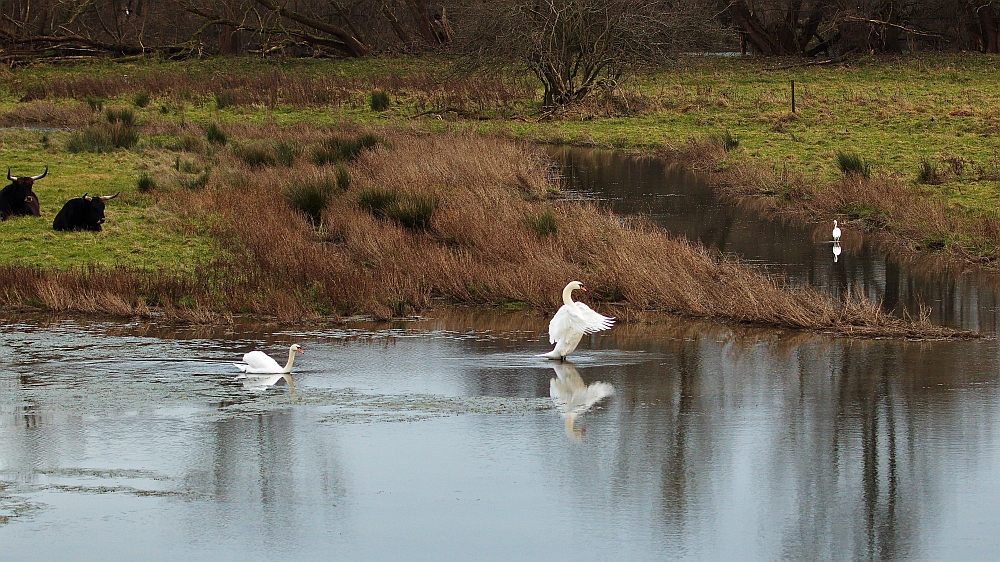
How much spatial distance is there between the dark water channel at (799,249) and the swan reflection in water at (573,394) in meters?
4.19

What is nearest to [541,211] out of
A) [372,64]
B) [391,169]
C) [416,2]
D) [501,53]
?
[391,169]

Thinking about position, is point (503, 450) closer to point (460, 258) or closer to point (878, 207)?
point (460, 258)

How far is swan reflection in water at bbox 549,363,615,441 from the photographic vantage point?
9.12 metres

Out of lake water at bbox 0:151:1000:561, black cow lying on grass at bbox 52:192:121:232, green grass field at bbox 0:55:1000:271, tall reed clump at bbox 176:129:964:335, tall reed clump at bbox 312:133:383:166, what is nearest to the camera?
lake water at bbox 0:151:1000:561

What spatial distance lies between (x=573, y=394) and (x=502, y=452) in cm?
158

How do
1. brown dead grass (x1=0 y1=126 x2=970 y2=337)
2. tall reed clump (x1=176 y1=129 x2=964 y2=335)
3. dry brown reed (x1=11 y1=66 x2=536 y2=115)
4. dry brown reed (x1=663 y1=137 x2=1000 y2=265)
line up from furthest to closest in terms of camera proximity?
dry brown reed (x1=11 y1=66 x2=536 y2=115)
dry brown reed (x1=663 y1=137 x2=1000 y2=265)
tall reed clump (x1=176 y1=129 x2=964 y2=335)
brown dead grass (x1=0 y1=126 x2=970 y2=337)

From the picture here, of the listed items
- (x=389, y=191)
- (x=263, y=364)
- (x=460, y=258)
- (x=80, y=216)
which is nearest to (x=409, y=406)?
(x=263, y=364)

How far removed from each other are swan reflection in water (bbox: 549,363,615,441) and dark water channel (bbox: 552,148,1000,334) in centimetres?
419

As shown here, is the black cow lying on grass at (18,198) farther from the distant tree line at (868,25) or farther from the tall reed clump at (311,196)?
the distant tree line at (868,25)

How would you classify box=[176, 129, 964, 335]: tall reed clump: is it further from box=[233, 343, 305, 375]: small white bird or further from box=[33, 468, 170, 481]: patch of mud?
box=[33, 468, 170, 481]: patch of mud

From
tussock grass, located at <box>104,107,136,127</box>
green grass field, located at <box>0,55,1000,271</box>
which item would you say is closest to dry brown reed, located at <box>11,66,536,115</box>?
green grass field, located at <box>0,55,1000,271</box>

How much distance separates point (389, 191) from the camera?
1856cm

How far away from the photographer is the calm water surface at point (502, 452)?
23.0ft

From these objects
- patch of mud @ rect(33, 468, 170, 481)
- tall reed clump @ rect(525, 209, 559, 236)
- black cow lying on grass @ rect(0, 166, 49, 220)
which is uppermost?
black cow lying on grass @ rect(0, 166, 49, 220)
